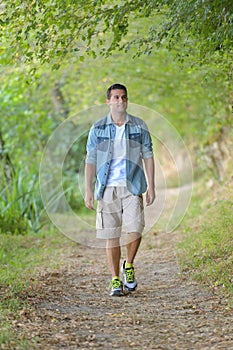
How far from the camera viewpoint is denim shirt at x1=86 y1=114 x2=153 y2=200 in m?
6.26

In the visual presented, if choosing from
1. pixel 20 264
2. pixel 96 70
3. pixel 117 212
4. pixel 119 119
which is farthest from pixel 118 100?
pixel 96 70

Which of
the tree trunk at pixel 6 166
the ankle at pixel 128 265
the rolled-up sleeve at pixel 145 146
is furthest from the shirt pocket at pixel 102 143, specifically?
the tree trunk at pixel 6 166

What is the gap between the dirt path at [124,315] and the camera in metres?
4.64

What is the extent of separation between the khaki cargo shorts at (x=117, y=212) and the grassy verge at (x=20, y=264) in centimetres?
92

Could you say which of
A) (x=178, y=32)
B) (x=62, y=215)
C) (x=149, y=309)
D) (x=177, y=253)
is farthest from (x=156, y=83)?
(x=149, y=309)

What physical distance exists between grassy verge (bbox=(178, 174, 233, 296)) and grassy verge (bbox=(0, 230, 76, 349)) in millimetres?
1646

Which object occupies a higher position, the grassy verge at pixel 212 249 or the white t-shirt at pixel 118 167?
the white t-shirt at pixel 118 167

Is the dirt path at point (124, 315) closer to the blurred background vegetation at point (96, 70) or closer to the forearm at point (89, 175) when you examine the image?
the forearm at point (89, 175)

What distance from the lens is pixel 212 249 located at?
25.1 feet

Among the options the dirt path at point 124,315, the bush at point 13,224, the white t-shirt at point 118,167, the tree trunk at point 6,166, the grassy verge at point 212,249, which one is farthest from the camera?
the tree trunk at point 6,166

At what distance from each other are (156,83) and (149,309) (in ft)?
28.5

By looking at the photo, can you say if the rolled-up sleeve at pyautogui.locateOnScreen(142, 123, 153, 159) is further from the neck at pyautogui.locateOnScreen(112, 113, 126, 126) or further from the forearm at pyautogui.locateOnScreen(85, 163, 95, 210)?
the forearm at pyautogui.locateOnScreen(85, 163, 95, 210)

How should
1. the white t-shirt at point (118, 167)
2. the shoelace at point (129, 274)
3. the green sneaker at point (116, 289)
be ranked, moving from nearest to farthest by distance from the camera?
the white t-shirt at point (118, 167), the green sneaker at point (116, 289), the shoelace at point (129, 274)

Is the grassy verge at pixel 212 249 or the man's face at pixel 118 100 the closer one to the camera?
the man's face at pixel 118 100
